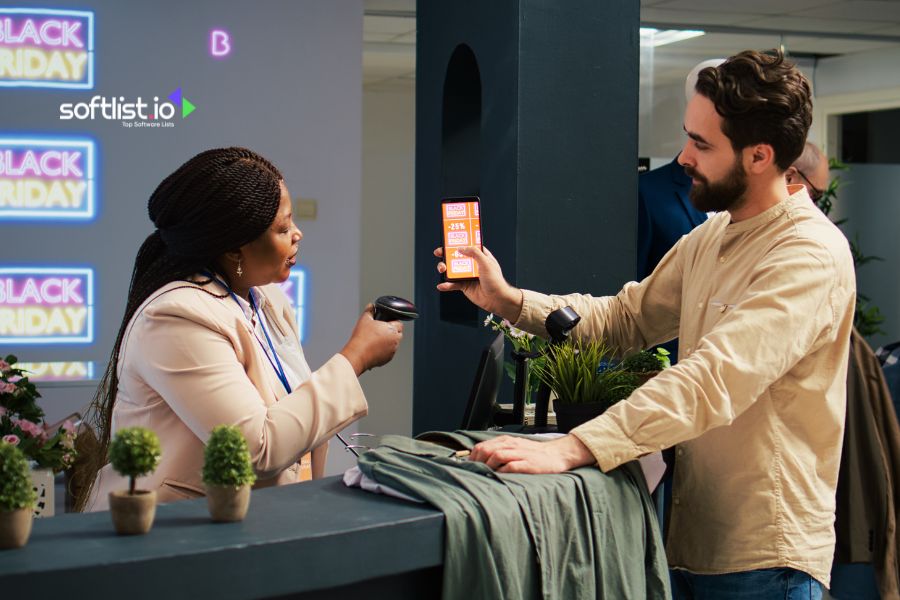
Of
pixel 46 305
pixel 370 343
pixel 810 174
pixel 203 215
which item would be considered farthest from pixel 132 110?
pixel 370 343

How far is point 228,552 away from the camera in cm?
131

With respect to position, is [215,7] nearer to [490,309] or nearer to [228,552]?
[490,309]

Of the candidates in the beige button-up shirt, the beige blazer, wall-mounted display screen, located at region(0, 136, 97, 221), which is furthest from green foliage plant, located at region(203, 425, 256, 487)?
wall-mounted display screen, located at region(0, 136, 97, 221)

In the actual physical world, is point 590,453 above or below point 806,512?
above

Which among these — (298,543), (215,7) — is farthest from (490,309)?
(215,7)

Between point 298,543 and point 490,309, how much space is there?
1157mm

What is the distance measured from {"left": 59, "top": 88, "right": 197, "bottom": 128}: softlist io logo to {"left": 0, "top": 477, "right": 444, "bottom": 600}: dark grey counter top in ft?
14.6

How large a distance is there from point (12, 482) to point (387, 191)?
9900 millimetres

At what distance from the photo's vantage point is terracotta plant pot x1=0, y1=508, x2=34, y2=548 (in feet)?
4.16

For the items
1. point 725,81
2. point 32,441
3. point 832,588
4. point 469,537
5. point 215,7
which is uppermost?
point 215,7

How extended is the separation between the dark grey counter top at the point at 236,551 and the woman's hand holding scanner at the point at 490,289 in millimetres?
895

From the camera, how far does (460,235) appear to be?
2576 millimetres

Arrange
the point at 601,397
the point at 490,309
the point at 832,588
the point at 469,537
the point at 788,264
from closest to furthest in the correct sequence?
the point at 469,537
the point at 788,264
the point at 601,397
the point at 490,309
the point at 832,588

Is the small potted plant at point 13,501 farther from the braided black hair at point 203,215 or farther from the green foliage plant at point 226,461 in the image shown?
the braided black hair at point 203,215
